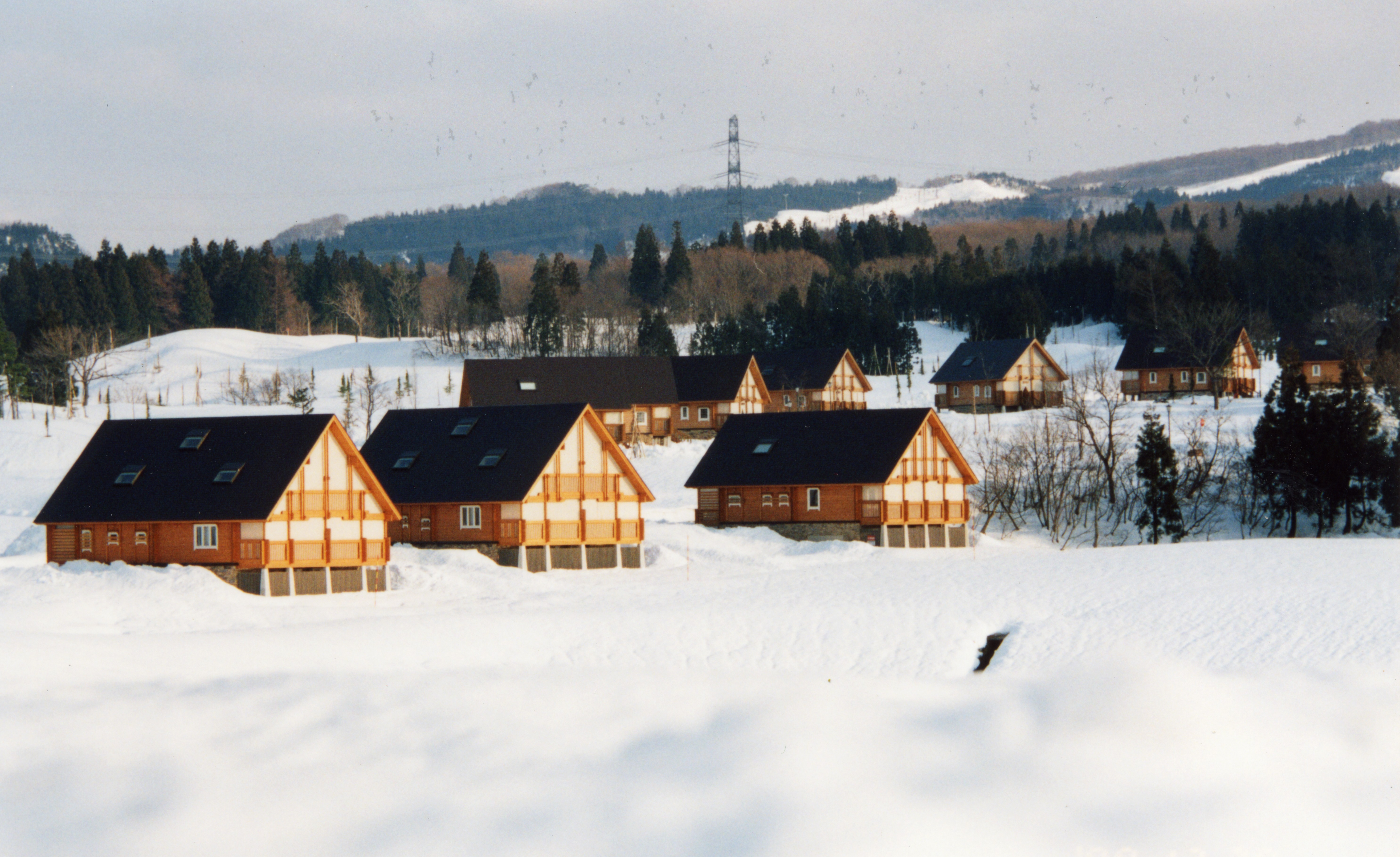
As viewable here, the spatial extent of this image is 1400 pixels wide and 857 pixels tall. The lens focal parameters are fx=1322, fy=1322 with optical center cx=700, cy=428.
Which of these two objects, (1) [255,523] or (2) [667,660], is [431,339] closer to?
(1) [255,523]

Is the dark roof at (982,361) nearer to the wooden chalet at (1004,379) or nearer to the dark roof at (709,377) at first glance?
the wooden chalet at (1004,379)

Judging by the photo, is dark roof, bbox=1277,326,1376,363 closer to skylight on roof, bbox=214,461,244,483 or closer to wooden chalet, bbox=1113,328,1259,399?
wooden chalet, bbox=1113,328,1259,399

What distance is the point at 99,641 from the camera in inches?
906

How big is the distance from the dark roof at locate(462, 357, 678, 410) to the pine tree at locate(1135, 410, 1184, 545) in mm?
31848

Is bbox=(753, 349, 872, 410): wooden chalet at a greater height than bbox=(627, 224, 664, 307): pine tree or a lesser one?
lesser

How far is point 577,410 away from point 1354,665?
2684cm

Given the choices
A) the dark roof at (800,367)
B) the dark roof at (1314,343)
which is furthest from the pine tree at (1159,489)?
the dark roof at (1314,343)

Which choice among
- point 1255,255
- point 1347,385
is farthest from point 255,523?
point 1255,255

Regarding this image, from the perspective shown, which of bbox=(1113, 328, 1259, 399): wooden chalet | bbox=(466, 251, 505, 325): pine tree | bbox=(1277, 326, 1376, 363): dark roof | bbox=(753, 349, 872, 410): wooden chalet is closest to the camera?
bbox=(753, 349, 872, 410): wooden chalet

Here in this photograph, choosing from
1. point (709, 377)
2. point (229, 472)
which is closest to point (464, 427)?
point (229, 472)

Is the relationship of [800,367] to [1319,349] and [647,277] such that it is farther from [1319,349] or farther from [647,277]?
[647,277]

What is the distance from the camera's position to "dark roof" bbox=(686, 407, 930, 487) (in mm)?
51906

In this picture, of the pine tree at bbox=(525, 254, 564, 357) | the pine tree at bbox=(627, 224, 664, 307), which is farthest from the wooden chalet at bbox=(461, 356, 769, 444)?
the pine tree at bbox=(627, 224, 664, 307)

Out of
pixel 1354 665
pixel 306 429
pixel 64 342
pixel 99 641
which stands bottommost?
pixel 1354 665
